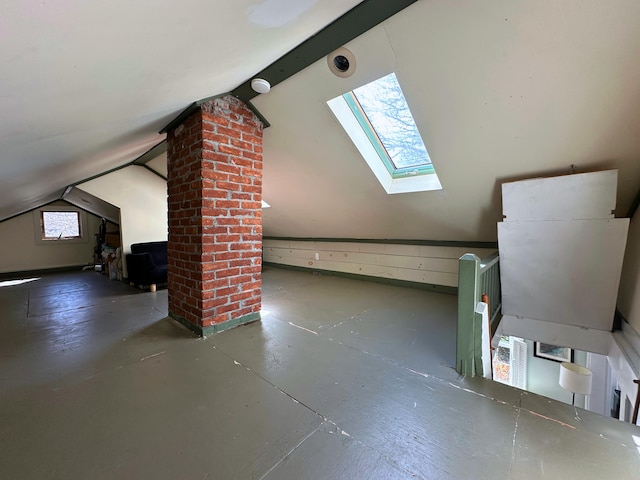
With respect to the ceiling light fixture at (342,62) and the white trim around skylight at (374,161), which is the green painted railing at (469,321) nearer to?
the white trim around skylight at (374,161)

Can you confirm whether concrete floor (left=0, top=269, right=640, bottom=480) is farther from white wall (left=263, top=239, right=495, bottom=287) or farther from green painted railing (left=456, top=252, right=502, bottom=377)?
white wall (left=263, top=239, right=495, bottom=287)

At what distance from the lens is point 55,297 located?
153 inches

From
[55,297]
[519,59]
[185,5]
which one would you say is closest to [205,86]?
[185,5]

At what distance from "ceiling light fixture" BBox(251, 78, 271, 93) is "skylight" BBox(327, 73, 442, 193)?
56cm

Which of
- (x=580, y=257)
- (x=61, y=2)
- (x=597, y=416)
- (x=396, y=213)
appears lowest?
(x=597, y=416)

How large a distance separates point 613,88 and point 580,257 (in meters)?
1.35

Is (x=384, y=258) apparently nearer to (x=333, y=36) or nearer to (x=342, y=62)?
(x=342, y=62)

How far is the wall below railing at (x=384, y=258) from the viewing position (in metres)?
3.96

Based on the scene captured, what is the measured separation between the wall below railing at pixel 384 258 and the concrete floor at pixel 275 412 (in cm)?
163

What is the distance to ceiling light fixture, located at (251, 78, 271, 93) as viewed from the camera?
89.0 inches

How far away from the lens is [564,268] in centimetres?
238

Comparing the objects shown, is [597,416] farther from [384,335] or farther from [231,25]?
[231,25]

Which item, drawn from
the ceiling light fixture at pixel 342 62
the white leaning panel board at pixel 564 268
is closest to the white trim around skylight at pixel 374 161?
the ceiling light fixture at pixel 342 62

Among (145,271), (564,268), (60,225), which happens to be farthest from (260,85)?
(60,225)
